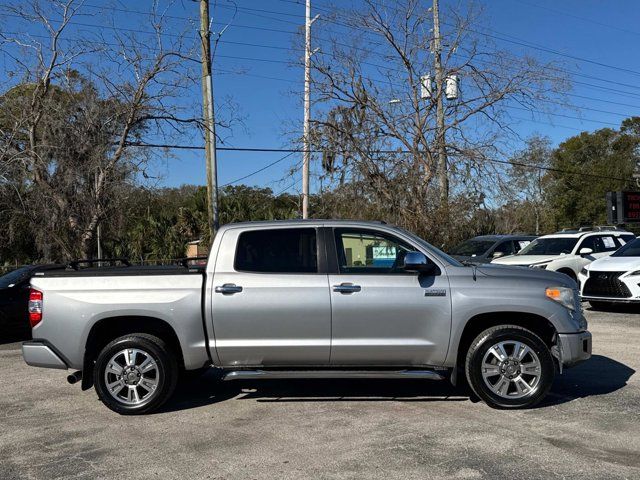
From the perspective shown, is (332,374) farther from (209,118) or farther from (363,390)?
(209,118)

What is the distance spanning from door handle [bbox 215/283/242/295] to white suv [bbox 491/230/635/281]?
9.69m

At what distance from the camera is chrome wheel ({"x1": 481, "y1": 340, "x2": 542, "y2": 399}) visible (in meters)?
5.69

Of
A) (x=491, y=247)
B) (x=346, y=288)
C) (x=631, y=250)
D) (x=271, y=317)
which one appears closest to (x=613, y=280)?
(x=631, y=250)

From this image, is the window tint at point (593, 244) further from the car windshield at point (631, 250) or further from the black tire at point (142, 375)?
the black tire at point (142, 375)

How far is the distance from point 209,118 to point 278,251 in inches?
430

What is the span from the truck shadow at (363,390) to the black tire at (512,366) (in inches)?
11.4

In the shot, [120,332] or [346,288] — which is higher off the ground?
[346,288]

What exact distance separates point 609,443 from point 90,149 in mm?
14049

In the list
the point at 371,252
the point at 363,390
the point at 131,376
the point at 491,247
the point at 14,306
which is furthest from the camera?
the point at 491,247

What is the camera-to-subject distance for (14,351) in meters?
9.85

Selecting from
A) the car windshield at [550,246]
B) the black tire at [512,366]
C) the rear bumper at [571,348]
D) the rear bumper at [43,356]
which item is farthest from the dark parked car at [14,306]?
the car windshield at [550,246]

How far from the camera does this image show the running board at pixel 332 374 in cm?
564

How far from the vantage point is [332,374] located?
18.7 feet

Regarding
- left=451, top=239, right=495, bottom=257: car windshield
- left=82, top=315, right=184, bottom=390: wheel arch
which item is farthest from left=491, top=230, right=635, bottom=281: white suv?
left=82, top=315, right=184, bottom=390: wheel arch
